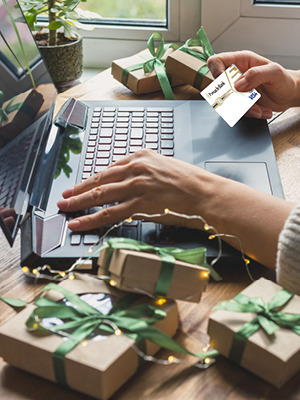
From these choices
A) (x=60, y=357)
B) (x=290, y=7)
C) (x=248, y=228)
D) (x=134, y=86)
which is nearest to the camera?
(x=60, y=357)

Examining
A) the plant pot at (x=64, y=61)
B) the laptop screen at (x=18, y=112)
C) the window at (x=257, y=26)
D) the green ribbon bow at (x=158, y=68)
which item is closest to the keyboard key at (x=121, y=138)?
the laptop screen at (x=18, y=112)

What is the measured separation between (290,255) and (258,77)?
0.45 meters

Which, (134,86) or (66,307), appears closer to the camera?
(66,307)

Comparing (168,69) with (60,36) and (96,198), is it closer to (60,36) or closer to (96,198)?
(60,36)

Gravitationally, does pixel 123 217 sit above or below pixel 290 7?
below

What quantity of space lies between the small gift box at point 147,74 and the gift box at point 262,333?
2.09 ft

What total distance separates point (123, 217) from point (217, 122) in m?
0.35

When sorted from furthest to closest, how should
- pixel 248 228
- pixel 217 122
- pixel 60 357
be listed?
pixel 217 122 < pixel 248 228 < pixel 60 357

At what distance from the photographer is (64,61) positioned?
1.03 metres

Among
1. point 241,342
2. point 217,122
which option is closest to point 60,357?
point 241,342

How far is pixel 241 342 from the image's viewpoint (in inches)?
15.4

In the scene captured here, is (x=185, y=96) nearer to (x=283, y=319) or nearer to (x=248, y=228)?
(x=248, y=228)

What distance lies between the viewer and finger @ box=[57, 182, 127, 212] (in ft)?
1.99

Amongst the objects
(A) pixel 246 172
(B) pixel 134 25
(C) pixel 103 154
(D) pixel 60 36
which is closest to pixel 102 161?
(C) pixel 103 154
